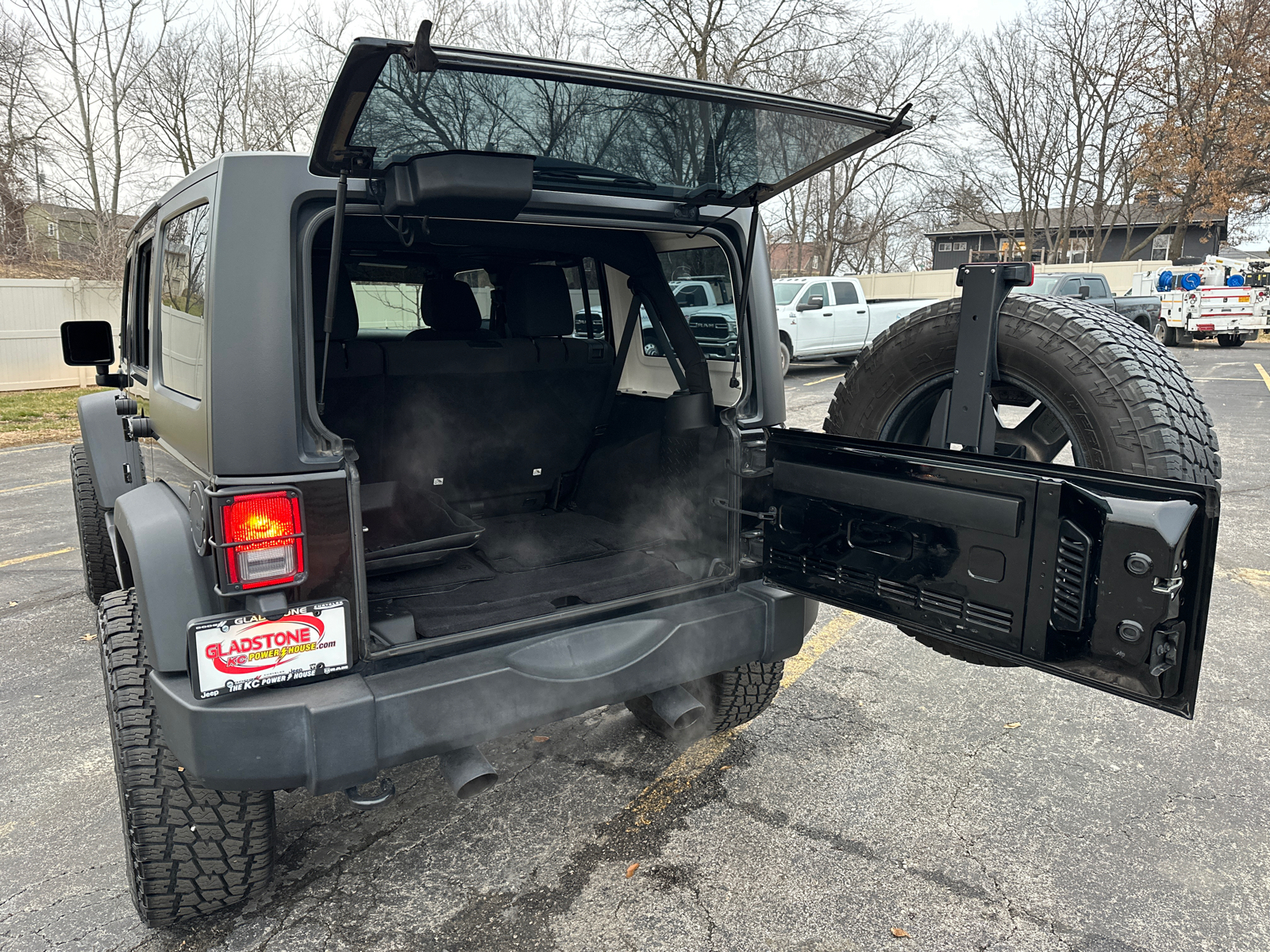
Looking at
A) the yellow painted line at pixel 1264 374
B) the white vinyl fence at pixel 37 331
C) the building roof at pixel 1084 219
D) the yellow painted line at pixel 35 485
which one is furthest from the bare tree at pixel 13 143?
the building roof at pixel 1084 219

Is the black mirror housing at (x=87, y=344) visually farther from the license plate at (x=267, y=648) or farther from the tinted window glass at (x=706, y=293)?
the tinted window glass at (x=706, y=293)

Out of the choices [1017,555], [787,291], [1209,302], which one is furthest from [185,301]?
[1209,302]

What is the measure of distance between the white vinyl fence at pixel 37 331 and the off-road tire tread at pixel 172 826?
14780 mm

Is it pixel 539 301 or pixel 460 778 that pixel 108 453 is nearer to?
pixel 539 301

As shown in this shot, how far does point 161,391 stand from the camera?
2754mm

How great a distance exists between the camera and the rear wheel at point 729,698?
123 inches

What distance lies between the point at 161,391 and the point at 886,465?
90.4 inches

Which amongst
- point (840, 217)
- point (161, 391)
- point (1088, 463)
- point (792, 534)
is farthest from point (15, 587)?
point (840, 217)

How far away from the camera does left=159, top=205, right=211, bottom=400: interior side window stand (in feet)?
7.15

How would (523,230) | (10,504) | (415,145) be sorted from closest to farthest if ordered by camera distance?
(415,145) → (523,230) → (10,504)

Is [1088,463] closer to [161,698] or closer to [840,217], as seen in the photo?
[161,698]

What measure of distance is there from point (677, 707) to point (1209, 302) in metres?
24.7

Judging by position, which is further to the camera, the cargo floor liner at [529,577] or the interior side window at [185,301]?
the cargo floor liner at [529,577]

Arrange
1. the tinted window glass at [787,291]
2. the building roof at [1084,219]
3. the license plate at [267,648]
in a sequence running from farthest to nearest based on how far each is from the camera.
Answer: the building roof at [1084,219], the tinted window glass at [787,291], the license plate at [267,648]
